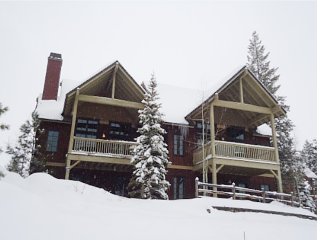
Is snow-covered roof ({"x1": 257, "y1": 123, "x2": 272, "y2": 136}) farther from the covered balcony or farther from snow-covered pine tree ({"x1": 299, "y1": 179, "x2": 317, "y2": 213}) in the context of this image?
snow-covered pine tree ({"x1": 299, "y1": 179, "x2": 317, "y2": 213})

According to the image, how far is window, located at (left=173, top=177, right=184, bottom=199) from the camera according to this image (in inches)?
840

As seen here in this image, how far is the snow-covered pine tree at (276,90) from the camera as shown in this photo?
27141 millimetres

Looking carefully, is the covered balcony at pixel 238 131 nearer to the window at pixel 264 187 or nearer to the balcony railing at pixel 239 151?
the balcony railing at pixel 239 151

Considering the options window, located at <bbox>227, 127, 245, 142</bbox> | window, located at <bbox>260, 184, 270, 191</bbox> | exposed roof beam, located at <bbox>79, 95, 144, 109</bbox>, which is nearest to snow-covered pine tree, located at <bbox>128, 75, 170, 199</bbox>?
exposed roof beam, located at <bbox>79, 95, 144, 109</bbox>

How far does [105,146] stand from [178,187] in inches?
235

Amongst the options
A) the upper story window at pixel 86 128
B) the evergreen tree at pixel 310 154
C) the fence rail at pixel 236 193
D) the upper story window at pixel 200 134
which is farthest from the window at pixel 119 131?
the evergreen tree at pixel 310 154

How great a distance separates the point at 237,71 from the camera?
19.9 m

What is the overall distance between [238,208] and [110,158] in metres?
7.80

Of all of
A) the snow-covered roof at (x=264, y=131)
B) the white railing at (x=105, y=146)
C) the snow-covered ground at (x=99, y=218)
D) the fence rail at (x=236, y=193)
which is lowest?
the snow-covered ground at (x=99, y=218)

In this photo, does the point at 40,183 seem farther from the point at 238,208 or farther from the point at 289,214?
the point at 289,214

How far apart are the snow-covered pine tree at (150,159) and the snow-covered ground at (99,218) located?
2.53 meters

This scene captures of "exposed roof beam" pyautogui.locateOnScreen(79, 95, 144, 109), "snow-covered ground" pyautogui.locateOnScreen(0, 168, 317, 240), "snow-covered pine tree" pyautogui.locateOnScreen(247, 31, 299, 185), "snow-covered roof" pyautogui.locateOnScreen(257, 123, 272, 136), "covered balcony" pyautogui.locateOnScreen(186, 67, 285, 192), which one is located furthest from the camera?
"snow-covered pine tree" pyautogui.locateOnScreen(247, 31, 299, 185)

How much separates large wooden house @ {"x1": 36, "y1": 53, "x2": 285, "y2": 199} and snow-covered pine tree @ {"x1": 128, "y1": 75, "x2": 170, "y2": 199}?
1.88 m

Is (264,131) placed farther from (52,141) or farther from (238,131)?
(52,141)
